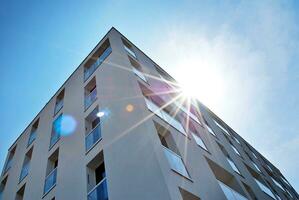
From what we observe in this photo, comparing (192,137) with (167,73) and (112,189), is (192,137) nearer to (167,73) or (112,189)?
(112,189)

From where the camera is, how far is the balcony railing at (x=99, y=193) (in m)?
8.61

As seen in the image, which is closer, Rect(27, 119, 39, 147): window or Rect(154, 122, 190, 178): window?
Rect(154, 122, 190, 178): window

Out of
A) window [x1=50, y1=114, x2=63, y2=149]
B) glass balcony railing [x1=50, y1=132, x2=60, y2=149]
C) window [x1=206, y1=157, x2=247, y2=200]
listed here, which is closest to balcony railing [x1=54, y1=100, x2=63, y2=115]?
window [x1=50, y1=114, x2=63, y2=149]

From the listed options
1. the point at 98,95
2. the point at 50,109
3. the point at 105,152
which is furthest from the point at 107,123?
the point at 50,109

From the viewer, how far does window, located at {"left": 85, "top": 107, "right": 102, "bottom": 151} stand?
1083 cm

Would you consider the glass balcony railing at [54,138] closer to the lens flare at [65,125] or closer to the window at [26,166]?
the lens flare at [65,125]

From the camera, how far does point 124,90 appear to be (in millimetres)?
11398

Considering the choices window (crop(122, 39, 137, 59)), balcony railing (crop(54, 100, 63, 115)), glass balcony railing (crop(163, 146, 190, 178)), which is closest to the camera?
glass balcony railing (crop(163, 146, 190, 178))

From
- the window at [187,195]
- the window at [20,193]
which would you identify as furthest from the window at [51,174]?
the window at [187,195]

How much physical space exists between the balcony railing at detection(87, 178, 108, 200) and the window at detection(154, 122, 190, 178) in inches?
89.6

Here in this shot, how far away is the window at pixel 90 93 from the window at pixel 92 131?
611 millimetres

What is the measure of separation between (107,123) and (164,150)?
2.93 m

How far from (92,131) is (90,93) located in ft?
12.0

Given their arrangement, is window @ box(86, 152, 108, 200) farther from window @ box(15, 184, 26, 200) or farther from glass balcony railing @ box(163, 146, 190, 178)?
window @ box(15, 184, 26, 200)
